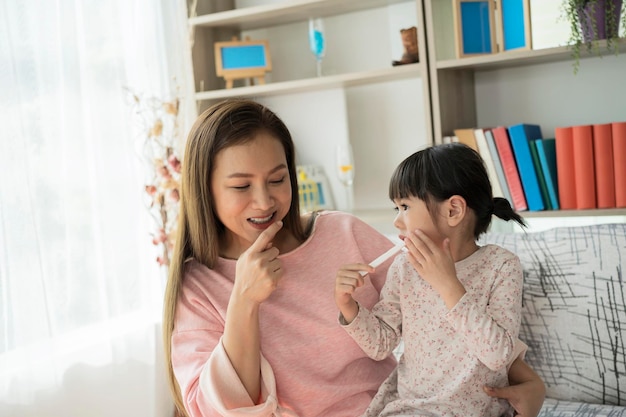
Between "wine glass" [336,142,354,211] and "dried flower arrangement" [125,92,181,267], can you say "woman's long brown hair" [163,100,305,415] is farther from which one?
"wine glass" [336,142,354,211]

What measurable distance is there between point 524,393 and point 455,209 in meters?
0.40

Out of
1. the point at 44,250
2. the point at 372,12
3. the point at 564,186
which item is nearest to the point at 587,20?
the point at 564,186

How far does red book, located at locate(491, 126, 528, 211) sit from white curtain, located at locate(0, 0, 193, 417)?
1.35m

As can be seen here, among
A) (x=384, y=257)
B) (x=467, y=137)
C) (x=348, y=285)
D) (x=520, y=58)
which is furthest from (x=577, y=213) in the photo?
(x=348, y=285)

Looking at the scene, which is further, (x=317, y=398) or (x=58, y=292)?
(x=58, y=292)

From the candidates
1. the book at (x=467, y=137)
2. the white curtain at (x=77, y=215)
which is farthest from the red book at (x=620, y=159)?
the white curtain at (x=77, y=215)

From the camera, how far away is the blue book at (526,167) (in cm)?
251

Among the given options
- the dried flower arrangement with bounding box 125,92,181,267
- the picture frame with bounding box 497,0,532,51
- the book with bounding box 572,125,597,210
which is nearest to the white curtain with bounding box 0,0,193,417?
the dried flower arrangement with bounding box 125,92,181,267

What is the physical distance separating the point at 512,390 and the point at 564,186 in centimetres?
118

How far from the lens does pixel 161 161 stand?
270cm

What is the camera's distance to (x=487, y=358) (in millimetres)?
1356

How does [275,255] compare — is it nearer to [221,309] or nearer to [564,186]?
[221,309]

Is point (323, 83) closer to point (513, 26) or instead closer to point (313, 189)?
point (313, 189)

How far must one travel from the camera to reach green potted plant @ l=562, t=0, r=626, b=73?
2.31 metres
